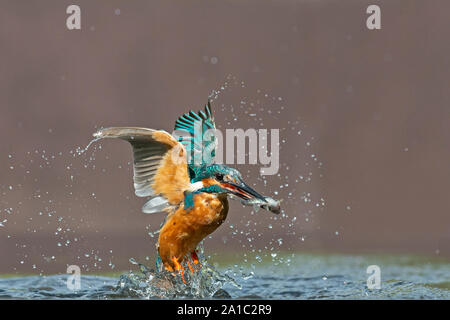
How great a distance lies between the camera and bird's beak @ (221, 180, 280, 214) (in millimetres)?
4086

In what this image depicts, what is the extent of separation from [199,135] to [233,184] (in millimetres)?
725

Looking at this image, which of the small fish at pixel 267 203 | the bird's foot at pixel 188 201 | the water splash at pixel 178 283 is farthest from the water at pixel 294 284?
the small fish at pixel 267 203

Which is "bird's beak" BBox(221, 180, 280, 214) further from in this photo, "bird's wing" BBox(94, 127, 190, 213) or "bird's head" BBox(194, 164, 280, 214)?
"bird's wing" BBox(94, 127, 190, 213)

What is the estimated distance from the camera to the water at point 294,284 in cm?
442

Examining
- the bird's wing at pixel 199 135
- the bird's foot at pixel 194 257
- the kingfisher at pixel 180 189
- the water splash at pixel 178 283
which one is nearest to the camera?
the kingfisher at pixel 180 189

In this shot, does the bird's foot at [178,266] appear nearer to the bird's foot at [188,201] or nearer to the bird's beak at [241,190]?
the bird's foot at [188,201]

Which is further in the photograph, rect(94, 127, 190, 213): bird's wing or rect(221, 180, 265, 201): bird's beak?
rect(94, 127, 190, 213): bird's wing

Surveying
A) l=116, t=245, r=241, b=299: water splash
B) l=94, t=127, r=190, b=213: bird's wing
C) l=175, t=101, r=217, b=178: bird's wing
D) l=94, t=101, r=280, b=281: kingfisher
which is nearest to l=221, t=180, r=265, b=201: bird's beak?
l=94, t=101, r=280, b=281: kingfisher

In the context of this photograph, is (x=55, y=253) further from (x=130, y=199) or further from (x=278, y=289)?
(x=278, y=289)

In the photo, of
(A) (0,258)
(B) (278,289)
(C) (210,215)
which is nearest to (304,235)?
(A) (0,258)

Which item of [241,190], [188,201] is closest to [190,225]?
[188,201]

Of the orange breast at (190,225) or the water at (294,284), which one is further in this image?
the water at (294,284)

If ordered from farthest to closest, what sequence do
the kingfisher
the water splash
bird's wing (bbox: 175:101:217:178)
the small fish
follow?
bird's wing (bbox: 175:101:217:178) → the water splash → the kingfisher → the small fish

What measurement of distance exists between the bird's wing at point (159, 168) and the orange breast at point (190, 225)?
0.48ft
